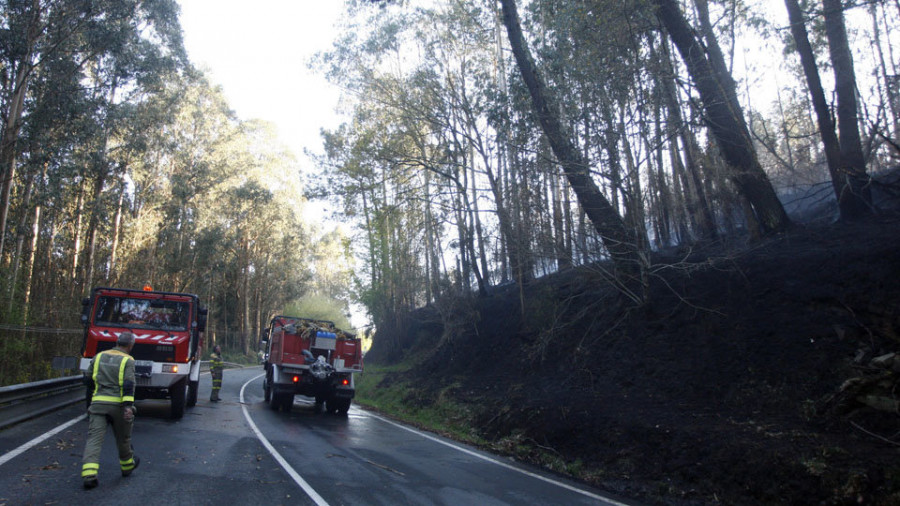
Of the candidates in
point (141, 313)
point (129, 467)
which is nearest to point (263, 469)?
point (129, 467)

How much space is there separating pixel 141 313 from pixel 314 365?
4.05 meters

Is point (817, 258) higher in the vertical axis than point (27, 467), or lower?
higher

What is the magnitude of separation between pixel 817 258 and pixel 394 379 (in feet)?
50.6

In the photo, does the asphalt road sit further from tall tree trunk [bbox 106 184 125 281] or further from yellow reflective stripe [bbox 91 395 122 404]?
tall tree trunk [bbox 106 184 125 281]

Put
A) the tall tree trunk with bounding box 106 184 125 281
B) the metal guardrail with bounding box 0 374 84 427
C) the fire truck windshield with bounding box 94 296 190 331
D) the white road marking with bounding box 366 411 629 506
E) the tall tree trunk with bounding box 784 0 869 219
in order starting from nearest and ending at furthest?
the white road marking with bounding box 366 411 629 506, the metal guardrail with bounding box 0 374 84 427, the tall tree trunk with bounding box 784 0 869 219, the fire truck windshield with bounding box 94 296 190 331, the tall tree trunk with bounding box 106 184 125 281

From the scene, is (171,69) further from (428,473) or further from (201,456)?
(428,473)

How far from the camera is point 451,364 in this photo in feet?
62.3

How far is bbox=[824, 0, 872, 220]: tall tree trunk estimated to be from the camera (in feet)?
37.3

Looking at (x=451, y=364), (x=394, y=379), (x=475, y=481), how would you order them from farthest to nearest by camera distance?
A: 1. (x=394, y=379)
2. (x=451, y=364)
3. (x=475, y=481)


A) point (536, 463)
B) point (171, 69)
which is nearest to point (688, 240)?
point (536, 463)

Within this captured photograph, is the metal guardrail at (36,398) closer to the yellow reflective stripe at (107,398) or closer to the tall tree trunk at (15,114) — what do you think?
the yellow reflective stripe at (107,398)

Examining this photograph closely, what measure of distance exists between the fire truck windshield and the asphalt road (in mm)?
1973

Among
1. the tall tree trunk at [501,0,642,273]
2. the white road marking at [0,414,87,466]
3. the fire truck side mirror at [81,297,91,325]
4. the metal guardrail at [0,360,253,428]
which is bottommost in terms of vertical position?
the white road marking at [0,414,87,466]

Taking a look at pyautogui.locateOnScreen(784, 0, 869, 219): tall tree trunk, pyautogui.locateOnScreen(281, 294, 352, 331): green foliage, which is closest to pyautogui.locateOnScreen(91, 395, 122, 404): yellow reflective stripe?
pyautogui.locateOnScreen(784, 0, 869, 219): tall tree trunk
